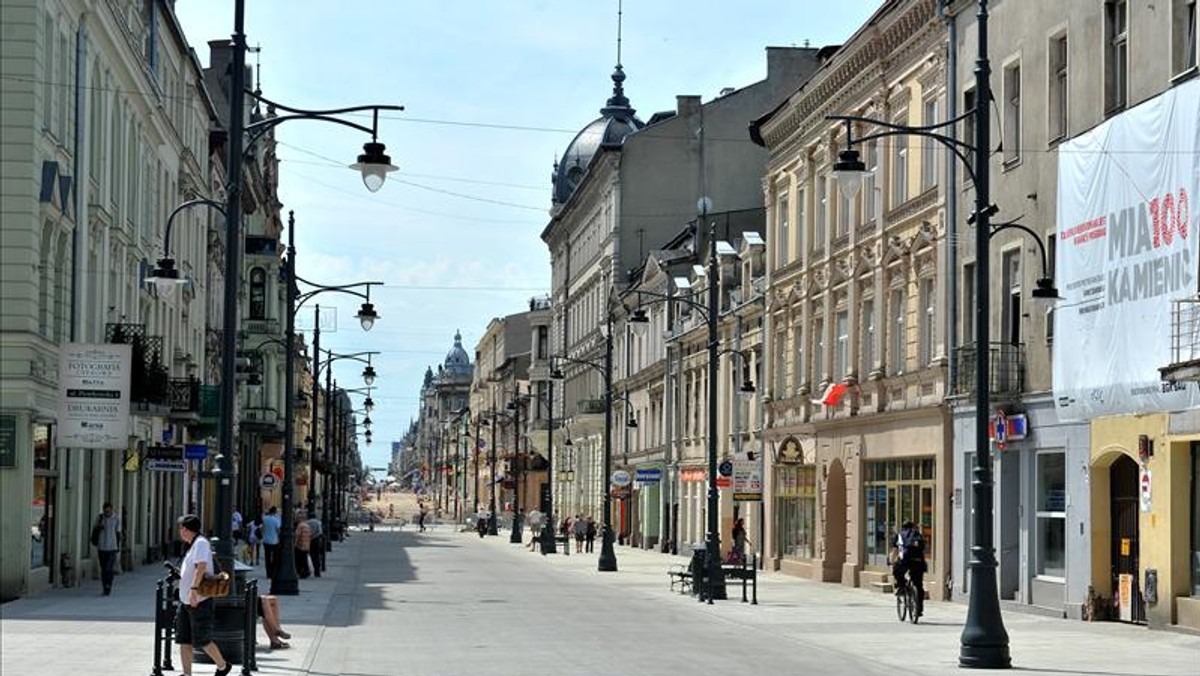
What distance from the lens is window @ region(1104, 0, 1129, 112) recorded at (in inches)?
1175

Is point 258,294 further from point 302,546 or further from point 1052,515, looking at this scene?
point 1052,515

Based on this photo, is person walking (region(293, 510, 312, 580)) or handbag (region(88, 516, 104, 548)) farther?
person walking (region(293, 510, 312, 580))

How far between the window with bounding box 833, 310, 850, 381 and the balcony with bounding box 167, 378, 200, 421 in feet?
49.8

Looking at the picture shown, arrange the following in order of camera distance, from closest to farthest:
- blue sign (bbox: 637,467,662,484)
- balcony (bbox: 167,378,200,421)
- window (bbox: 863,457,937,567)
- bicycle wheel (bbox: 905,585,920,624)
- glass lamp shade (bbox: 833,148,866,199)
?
glass lamp shade (bbox: 833,148,866,199), bicycle wheel (bbox: 905,585,920,624), window (bbox: 863,457,937,567), balcony (bbox: 167,378,200,421), blue sign (bbox: 637,467,662,484)

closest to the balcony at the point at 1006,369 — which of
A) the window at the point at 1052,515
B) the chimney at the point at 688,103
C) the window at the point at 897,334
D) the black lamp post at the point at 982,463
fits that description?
the window at the point at 1052,515

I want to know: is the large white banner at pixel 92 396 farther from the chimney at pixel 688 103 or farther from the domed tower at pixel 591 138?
the domed tower at pixel 591 138

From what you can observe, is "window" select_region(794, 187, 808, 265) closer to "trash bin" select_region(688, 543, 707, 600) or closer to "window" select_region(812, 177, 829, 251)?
"window" select_region(812, 177, 829, 251)

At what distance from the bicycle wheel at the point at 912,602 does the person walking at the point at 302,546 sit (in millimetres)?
15887

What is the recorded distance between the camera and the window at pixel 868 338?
142ft

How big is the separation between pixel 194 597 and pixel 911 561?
15473mm

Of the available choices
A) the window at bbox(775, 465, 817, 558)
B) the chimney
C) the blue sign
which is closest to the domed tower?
the chimney

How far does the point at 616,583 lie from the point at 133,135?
15.0 m

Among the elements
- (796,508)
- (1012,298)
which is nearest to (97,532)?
(1012,298)

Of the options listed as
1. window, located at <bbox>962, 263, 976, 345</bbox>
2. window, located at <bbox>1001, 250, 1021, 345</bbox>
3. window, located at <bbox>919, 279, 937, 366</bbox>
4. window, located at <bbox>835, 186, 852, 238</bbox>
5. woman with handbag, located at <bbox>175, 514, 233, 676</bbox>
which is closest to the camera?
woman with handbag, located at <bbox>175, 514, 233, 676</bbox>
